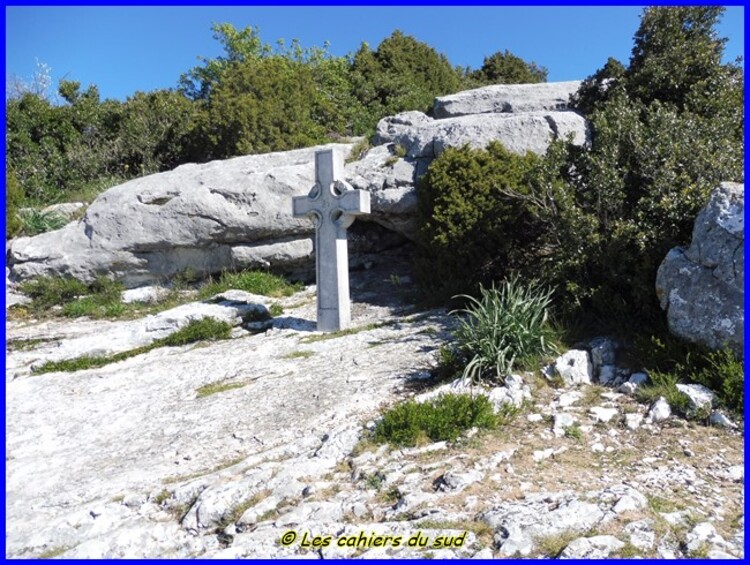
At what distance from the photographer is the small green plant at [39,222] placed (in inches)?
602

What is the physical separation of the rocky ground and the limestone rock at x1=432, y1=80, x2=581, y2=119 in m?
9.02

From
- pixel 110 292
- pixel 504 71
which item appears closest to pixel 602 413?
pixel 110 292

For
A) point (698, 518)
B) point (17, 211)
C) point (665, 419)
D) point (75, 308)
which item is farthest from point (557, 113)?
point (17, 211)

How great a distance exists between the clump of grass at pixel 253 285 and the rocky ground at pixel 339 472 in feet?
15.1

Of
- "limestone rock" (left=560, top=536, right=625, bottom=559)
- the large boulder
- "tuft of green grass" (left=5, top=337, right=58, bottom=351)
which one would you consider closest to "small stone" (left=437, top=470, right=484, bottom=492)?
"limestone rock" (left=560, top=536, right=625, bottom=559)

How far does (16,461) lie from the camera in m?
6.30

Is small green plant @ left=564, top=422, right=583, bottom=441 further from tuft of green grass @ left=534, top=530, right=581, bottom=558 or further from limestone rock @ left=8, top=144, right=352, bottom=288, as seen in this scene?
limestone rock @ left=8, top=144, right=352, bottom=288

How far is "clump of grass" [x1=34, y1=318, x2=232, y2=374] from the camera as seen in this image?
30.1ft

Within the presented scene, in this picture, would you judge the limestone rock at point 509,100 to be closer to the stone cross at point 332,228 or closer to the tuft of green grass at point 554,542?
the stone cross at point 332,228

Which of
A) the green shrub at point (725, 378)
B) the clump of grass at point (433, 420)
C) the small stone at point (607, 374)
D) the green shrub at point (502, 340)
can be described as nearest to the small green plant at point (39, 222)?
the green shrub at point (502, 340)

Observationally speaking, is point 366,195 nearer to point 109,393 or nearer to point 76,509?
point 109,393

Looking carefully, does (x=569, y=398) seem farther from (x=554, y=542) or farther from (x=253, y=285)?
(x=253, y=285)

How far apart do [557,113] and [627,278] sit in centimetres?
621

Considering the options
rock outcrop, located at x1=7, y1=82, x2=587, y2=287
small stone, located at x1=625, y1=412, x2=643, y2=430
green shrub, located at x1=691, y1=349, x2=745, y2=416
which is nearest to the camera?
small stone, located at x1=625, y1=412, x2=643, y2=430
